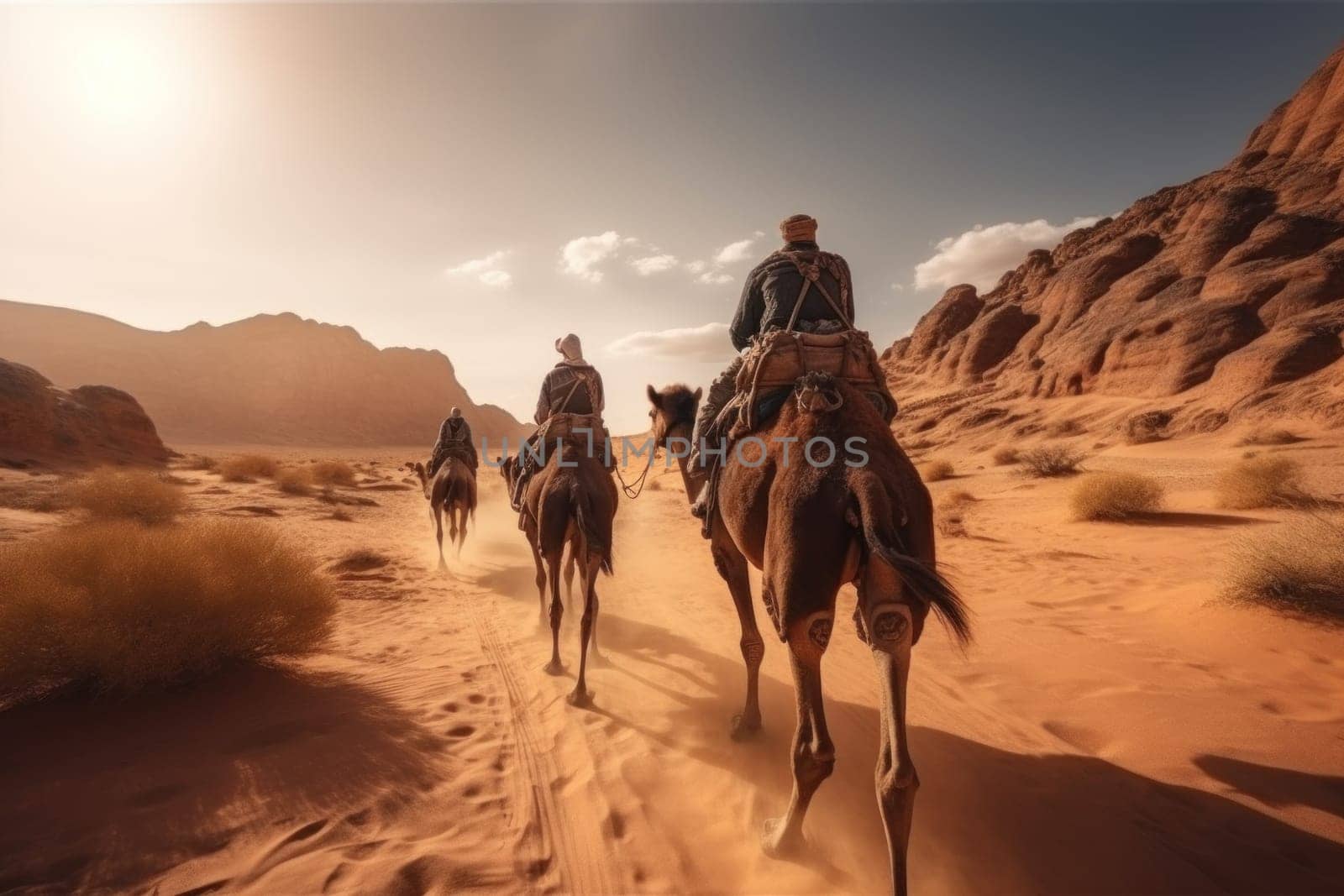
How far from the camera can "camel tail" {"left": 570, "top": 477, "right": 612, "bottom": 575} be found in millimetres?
5133

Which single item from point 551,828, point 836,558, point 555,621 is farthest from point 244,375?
point 836,558

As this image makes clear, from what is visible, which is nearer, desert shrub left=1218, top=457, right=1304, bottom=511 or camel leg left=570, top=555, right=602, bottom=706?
camel leg left=570, top=555, right=602, bottom=706

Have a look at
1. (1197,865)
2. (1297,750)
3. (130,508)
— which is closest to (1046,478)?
(1297,750)

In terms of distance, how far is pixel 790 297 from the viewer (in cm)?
381

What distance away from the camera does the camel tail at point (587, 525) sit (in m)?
5.13

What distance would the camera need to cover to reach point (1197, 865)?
265cm

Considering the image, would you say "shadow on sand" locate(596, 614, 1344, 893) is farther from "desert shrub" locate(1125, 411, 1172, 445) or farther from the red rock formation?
the red rock formation

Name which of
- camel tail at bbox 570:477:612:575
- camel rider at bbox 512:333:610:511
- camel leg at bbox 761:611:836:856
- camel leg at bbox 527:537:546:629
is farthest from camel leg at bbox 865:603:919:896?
A: camel leg at bbox 527:537:546:629

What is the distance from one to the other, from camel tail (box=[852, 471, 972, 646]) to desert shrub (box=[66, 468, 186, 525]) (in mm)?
14718

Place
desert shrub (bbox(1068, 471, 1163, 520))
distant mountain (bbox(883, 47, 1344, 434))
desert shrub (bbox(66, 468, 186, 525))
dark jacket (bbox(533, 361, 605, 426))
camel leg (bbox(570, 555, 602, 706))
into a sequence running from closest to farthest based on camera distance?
camel leg (bbox(570, 555, 602, 706)), dark jacket (bbox(533, 361, 605, 426)), desert shrub (bbox(1068, 471, 1163, 520)), desert shrub (bbox(66, 468, 186, 525)), distant mountain (bbox(883, 47, 1344, 434))

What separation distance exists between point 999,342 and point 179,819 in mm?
49033

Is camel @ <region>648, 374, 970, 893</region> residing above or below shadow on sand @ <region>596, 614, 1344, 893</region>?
above

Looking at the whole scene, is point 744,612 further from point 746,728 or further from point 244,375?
point 244,375

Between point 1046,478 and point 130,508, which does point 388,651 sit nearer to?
point 130,508
